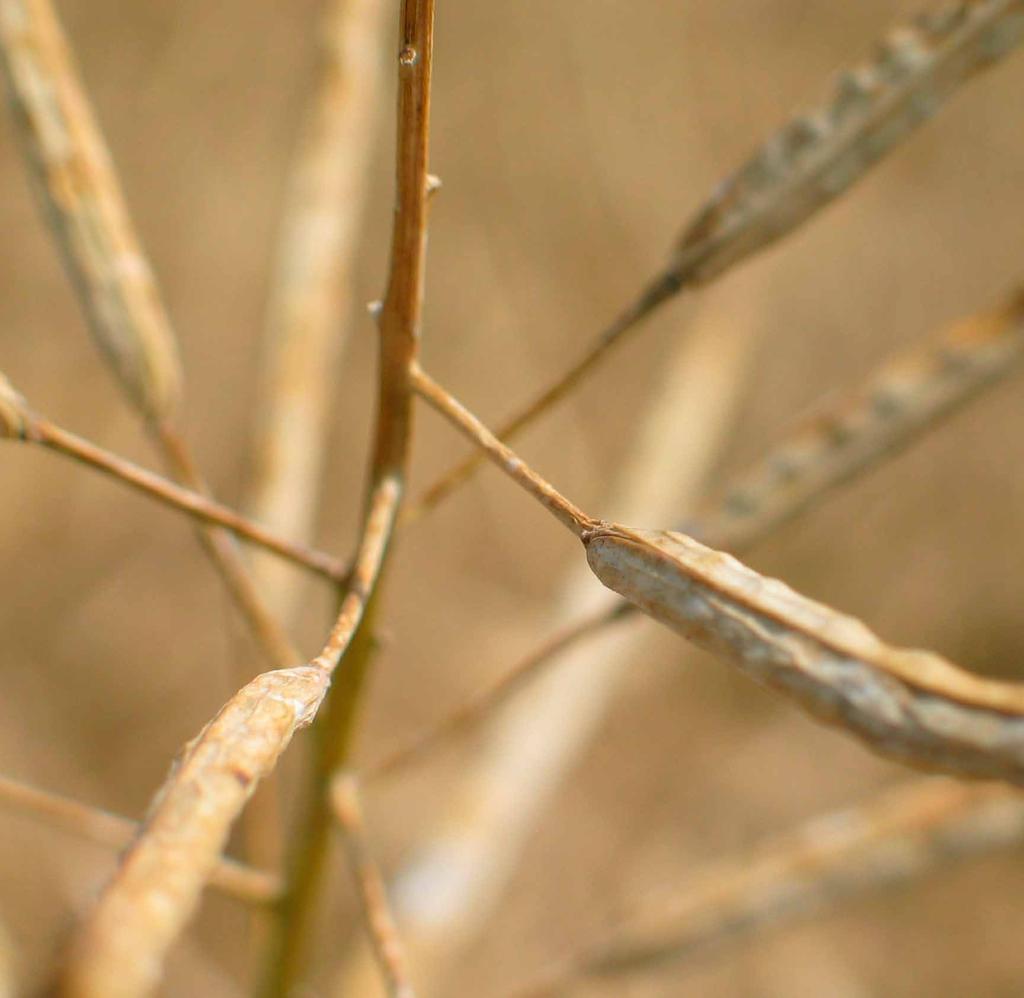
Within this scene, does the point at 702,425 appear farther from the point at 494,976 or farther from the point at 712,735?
the point at 494,976

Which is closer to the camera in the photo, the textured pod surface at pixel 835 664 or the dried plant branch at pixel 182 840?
the dried plant branch at pixel 182 840

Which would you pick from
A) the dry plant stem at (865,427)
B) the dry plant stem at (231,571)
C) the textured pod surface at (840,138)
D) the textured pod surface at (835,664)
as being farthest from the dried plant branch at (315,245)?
the textured pod surface at (835,664)

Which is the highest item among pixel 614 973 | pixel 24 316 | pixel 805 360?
pixel 24 316

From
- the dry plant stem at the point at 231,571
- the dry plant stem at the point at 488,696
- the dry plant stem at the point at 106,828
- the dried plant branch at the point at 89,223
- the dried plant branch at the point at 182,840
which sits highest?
the dried plant branch at the point at 89,223

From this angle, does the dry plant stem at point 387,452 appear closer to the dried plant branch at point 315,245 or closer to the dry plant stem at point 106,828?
the dry plant stem at point 106,828

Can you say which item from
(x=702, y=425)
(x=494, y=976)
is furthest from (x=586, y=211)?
(x=494, y=976)

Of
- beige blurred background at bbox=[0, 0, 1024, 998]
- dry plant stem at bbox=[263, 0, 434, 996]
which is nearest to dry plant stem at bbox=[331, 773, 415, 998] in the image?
dry plant stem at bbox=[263, 0, 434, 996]

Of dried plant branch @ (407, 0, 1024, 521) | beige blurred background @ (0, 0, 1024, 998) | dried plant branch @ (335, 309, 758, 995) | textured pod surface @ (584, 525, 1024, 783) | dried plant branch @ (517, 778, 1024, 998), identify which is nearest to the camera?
textured pod surface @ (584, 525, 1024, 783)

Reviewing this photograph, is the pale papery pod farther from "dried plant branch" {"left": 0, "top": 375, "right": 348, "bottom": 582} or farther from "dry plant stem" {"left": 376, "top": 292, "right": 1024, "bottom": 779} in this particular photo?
"dry plant stem" {"left": 376, "top": 292, "right": 1024, "bottom": 779}
